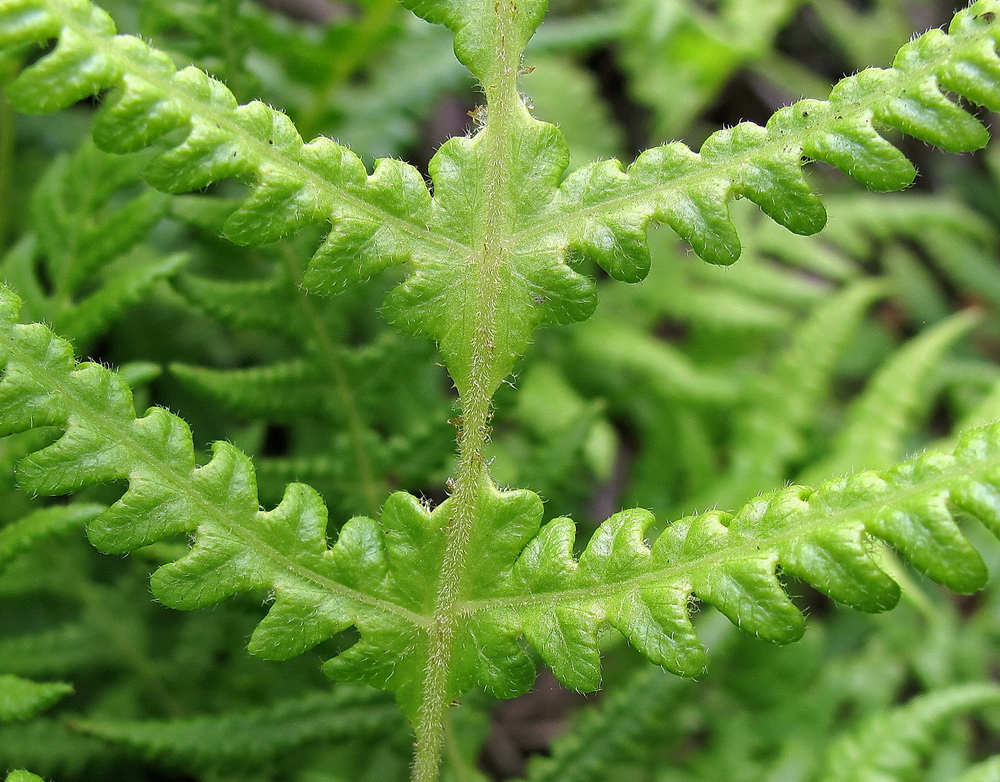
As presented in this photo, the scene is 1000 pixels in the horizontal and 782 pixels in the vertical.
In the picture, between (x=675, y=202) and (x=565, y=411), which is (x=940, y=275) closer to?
(x=565, y=411)

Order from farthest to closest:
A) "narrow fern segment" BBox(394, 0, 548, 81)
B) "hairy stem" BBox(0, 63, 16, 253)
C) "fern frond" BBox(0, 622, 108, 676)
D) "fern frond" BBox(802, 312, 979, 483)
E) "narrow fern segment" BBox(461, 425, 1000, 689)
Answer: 1. "fern frond" BBox(802, 312, 979, 483)
2. "hairy stem" BBox(0, 63, 16, 253)
3. "fern frond" BBox(0, 622, 108, 676)
4. "narrow fern segment" BBox(394, 0, 548, 81)
5. "narrow fern segment" BBox(461, 425, 1000, 689)

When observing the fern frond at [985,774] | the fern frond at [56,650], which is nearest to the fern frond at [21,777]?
the fern frond at [56,650]

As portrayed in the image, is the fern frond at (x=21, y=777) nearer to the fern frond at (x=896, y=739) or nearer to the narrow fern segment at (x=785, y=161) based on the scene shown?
the narrow fern segment at (x=785, y=161)

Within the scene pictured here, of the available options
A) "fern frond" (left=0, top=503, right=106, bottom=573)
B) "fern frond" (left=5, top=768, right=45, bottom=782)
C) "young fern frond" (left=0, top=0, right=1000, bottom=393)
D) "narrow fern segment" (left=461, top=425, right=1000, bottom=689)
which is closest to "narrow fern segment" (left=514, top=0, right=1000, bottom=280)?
"young fern frond" (left=0, top=0, right=1000, bottom=393)

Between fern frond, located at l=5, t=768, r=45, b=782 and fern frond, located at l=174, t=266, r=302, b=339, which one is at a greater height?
fern frond, located at l=174, t=266, r=302, b=339

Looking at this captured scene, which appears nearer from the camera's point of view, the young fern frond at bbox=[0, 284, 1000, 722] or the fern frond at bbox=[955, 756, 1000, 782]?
the young fern frond at bbox=[0, 284, 1000, 722]

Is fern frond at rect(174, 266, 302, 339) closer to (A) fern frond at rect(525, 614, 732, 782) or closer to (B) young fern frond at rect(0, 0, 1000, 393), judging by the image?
(B) young fern frond at rect(0, 0, 1000, 393)

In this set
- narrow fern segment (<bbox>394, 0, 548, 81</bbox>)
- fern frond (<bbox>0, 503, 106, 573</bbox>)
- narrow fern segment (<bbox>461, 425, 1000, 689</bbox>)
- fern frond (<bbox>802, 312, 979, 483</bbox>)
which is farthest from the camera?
fern frond (<bbox>802, 312, 979, 483</bbox>)
